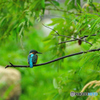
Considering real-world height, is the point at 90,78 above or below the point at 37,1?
below

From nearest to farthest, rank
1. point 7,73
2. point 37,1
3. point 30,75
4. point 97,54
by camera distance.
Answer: point 97,54
point 37,1
point 7,73
point 30,75

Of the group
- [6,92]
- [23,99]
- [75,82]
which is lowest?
[23,99]

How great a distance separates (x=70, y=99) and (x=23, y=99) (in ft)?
15.6

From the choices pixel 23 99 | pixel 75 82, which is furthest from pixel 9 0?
pixel 23 99

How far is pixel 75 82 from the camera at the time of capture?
210 cm

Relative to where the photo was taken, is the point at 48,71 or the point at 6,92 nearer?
the point at 6,92

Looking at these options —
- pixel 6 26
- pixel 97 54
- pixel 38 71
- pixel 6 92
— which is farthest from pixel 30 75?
pixel 97 54

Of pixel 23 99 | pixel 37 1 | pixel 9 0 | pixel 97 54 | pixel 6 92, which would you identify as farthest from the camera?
pixel 23 99

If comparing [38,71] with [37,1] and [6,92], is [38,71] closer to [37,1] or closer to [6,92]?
[6,92]

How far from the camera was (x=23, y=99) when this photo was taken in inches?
259

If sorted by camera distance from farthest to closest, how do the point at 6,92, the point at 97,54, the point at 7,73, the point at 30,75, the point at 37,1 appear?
1. the point at 30,75
2. the point at 7,73
3. the point at 6,92
4. the point at 37,1
5. the point at 97,54

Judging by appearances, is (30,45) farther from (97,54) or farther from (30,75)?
(97,54)

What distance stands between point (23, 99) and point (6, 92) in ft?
3.63

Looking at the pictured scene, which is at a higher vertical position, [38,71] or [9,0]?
[9,0]
